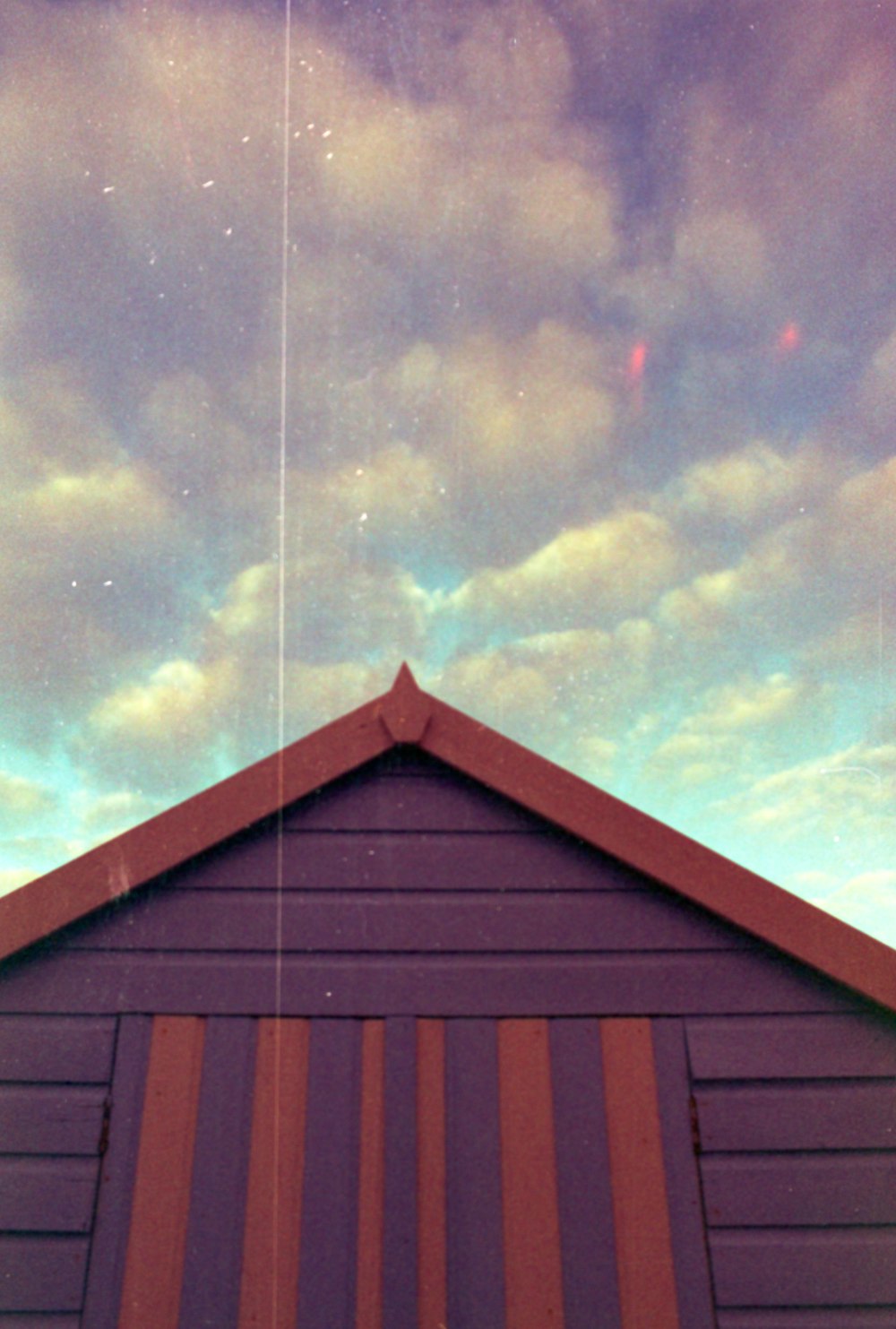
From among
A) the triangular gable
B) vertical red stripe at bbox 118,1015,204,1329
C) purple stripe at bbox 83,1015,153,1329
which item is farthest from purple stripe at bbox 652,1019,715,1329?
purple stripe at bbox 83,1015,153,1329

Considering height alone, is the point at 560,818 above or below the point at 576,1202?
above

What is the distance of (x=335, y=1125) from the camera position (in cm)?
347

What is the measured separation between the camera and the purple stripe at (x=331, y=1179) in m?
3.26

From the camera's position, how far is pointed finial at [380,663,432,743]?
384 centimetres

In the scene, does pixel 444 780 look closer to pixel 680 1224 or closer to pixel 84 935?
pixel 84 935

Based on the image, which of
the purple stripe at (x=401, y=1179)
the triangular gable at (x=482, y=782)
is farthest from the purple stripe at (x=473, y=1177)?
the triangular gable at (x=482, y=782)

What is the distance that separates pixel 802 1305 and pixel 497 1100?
1.27 metres

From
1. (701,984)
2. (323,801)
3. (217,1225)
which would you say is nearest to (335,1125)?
(217,1225)

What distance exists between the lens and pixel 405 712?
12.7 feet

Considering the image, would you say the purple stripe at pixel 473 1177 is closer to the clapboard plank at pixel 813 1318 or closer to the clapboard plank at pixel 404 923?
the clapboard plank at pixel 404 923

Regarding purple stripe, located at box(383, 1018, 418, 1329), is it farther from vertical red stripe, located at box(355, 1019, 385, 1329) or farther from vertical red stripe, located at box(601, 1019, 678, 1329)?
vertical red stripe, located at box(601, 1019, 678, 1329)

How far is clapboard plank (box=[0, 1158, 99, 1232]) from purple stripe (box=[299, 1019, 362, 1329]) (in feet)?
2.66

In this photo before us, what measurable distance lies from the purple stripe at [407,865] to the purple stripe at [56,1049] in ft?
2.06

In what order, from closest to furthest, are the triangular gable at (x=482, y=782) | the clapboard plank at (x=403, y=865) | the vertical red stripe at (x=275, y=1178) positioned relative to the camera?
1. the vertical red stripe at (x=275, y=1178)
2. the triangular gable at (x=482, y=782)
3. the clapboard plank at (x=403, y=865)
